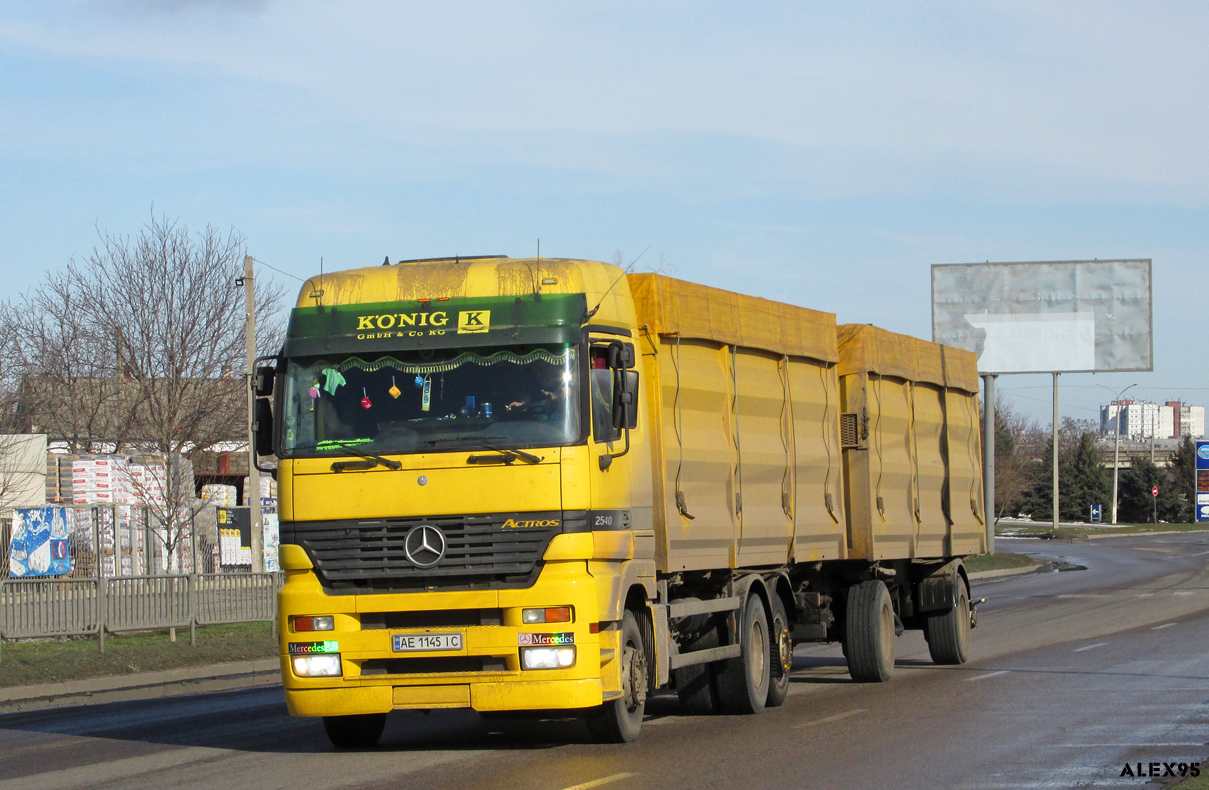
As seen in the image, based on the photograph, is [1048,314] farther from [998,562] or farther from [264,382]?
[264,382]

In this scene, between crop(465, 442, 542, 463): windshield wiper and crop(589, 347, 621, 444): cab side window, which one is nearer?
crop(465, 442, 542, 463): windshield wiper

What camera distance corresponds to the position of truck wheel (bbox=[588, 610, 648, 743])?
10.4 meters

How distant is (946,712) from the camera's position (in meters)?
12.7

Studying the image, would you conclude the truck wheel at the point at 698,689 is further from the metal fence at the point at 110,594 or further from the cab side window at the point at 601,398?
the metal fence at the point at 110,594

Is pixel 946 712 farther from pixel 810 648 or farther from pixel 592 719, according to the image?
pixel 810 648

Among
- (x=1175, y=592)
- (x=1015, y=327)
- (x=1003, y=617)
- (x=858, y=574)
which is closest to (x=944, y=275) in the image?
(x=1015, y=327)

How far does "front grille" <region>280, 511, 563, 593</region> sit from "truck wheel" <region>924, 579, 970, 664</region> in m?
9.27

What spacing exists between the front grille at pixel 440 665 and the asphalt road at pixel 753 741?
24.3 inches

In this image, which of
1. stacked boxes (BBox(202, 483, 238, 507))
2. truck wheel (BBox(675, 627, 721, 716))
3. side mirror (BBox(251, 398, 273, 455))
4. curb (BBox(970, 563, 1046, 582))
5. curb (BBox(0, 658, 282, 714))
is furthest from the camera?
curb (BBox(970, 563, 1046, 582))

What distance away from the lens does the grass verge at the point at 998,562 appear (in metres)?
47.1

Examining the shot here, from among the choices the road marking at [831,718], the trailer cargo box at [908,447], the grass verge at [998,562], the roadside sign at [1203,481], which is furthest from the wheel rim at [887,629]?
the roadside sign at [1203,481]

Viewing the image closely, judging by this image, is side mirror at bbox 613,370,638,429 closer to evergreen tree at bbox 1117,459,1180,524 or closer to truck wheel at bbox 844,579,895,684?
truck wheel at bbox 844,579,895,684

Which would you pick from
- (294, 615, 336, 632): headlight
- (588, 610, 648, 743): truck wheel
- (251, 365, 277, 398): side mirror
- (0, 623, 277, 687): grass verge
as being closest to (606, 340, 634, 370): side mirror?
(588, 610, 648, 743): truck wheel

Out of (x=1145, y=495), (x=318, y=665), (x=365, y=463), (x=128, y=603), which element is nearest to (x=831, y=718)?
(x=318, y=665)
